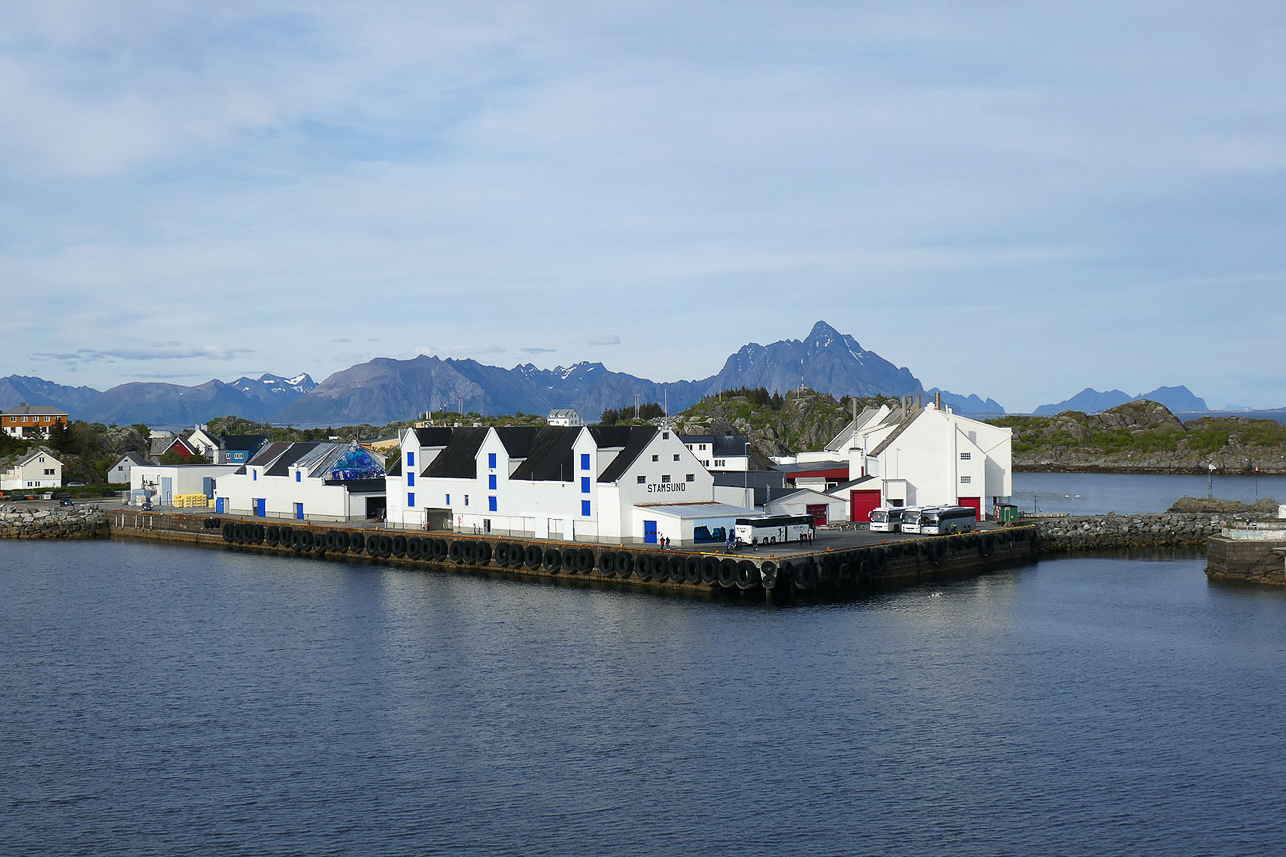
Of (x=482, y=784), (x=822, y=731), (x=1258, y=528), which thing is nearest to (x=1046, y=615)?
(x=1258, y=528)

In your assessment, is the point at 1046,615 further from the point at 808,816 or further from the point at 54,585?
the point at 54,585

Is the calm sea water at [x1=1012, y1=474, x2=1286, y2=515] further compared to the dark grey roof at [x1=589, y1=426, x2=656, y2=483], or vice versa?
the calm sea water at [x1=1012, y1=474, x2=1286, y2=515]

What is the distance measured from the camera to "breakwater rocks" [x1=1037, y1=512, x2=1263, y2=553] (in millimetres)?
74125

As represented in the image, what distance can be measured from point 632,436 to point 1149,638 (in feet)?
91.9

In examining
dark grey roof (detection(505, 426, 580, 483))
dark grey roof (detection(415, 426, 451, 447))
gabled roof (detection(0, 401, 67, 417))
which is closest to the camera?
dark grey roof (detection(505, 426, 580, 483))

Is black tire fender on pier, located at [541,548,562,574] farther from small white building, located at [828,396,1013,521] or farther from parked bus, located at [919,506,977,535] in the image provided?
small white building, located at [828,396,1013,521]

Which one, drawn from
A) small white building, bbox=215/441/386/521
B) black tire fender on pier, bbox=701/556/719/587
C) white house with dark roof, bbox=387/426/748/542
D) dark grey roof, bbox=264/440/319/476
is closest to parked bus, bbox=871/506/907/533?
white house with dark roof, bbox=387/426/748/542

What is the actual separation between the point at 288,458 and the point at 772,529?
138 feet

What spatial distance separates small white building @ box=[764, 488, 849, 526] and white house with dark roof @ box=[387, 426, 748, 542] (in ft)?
20.3

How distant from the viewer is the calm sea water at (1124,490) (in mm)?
104562

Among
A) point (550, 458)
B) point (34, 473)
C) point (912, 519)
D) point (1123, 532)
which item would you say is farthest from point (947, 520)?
point (34, 473)

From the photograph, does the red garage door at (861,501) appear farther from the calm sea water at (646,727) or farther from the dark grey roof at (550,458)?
the calm sea water at (646,727)

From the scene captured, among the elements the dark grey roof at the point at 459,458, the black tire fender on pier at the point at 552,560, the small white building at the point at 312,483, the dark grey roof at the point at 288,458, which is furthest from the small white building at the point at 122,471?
the black tire fender on pier at the point at 552,560

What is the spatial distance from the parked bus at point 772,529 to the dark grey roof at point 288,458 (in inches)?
1524
